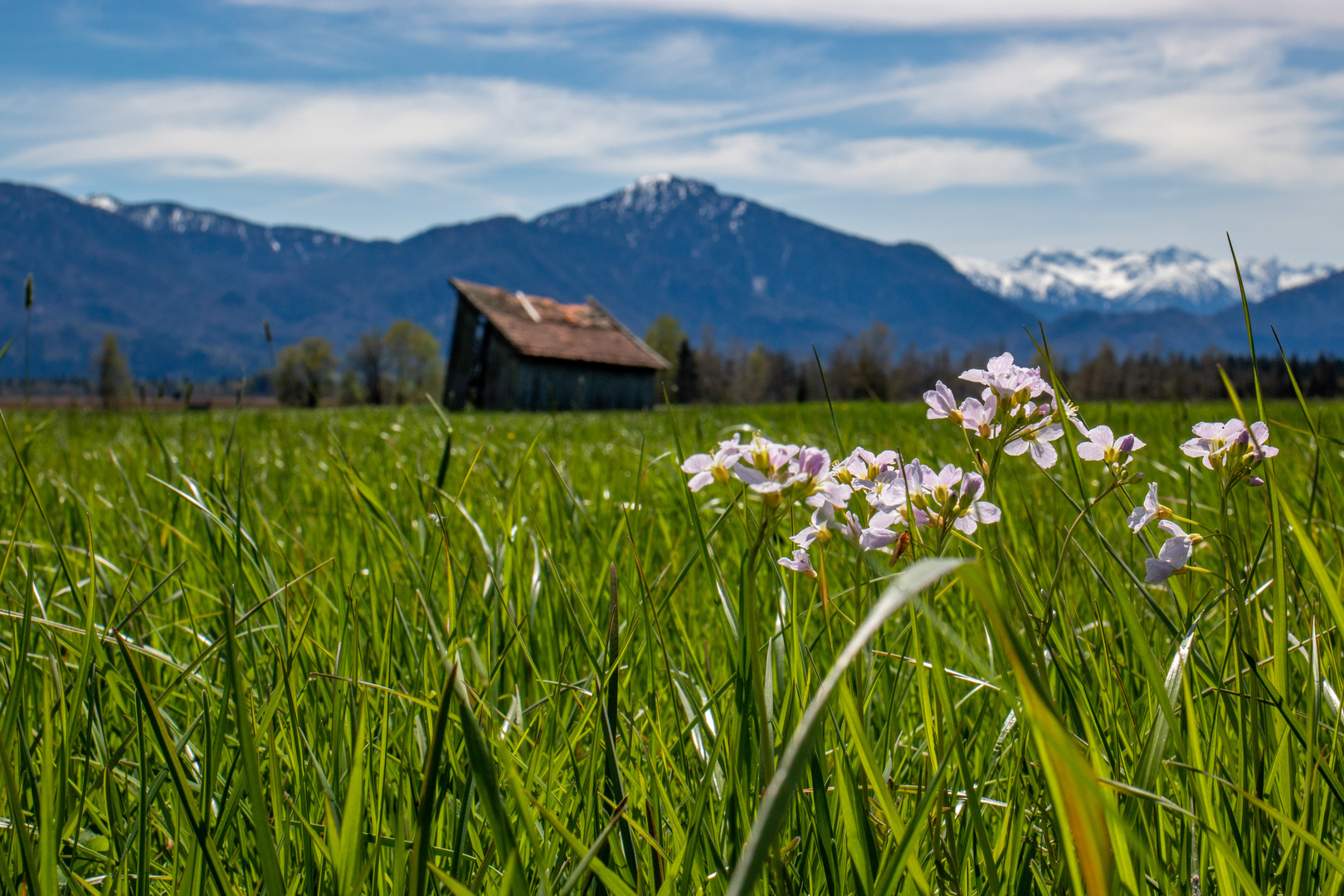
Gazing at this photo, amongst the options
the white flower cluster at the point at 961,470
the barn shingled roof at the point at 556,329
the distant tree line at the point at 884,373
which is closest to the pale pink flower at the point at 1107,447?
the white flower cluster at the point at 961,470

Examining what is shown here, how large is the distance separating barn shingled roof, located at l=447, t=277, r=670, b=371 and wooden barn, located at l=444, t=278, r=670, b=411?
0.12 feet

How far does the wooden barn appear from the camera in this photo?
3236cm

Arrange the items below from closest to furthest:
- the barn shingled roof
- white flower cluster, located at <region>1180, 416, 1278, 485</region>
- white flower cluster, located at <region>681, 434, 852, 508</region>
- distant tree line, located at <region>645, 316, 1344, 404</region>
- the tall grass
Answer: the tall grass < white flower cluster, located at <region>681, 434, 852, 508</region> < white flower cluster, located at <region>1180, 416, 1278, 485</region> < the barn shingled roof < distant tree line, located at <region>645, 316, 1344, 404</region>

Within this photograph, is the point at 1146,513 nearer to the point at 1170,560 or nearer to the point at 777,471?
the point at 1170,560

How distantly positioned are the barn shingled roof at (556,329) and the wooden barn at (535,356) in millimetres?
37

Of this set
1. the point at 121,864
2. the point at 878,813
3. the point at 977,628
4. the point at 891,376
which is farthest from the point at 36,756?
the point at 891,376

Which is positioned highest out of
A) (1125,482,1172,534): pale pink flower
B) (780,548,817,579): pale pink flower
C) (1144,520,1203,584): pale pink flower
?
(1125,482,1172,534): pale pink flower

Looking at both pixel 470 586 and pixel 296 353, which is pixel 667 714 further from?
pixel 296 353

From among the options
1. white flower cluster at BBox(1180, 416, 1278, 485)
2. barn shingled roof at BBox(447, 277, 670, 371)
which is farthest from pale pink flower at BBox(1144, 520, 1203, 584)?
barn shingled roof at BBox(447, 277, 670, 371)

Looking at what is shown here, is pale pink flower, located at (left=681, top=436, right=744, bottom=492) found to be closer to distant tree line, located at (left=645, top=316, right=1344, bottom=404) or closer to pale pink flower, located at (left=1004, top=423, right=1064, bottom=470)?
pale pink flower, located at (left=1004, top=423, right=1064, bottom=470)

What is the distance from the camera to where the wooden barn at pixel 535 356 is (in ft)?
106

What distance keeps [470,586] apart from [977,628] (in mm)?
1149

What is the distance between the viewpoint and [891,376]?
112 metres

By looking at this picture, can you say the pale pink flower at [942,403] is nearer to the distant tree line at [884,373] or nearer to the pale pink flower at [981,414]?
the pale pink flower at [981,414]
